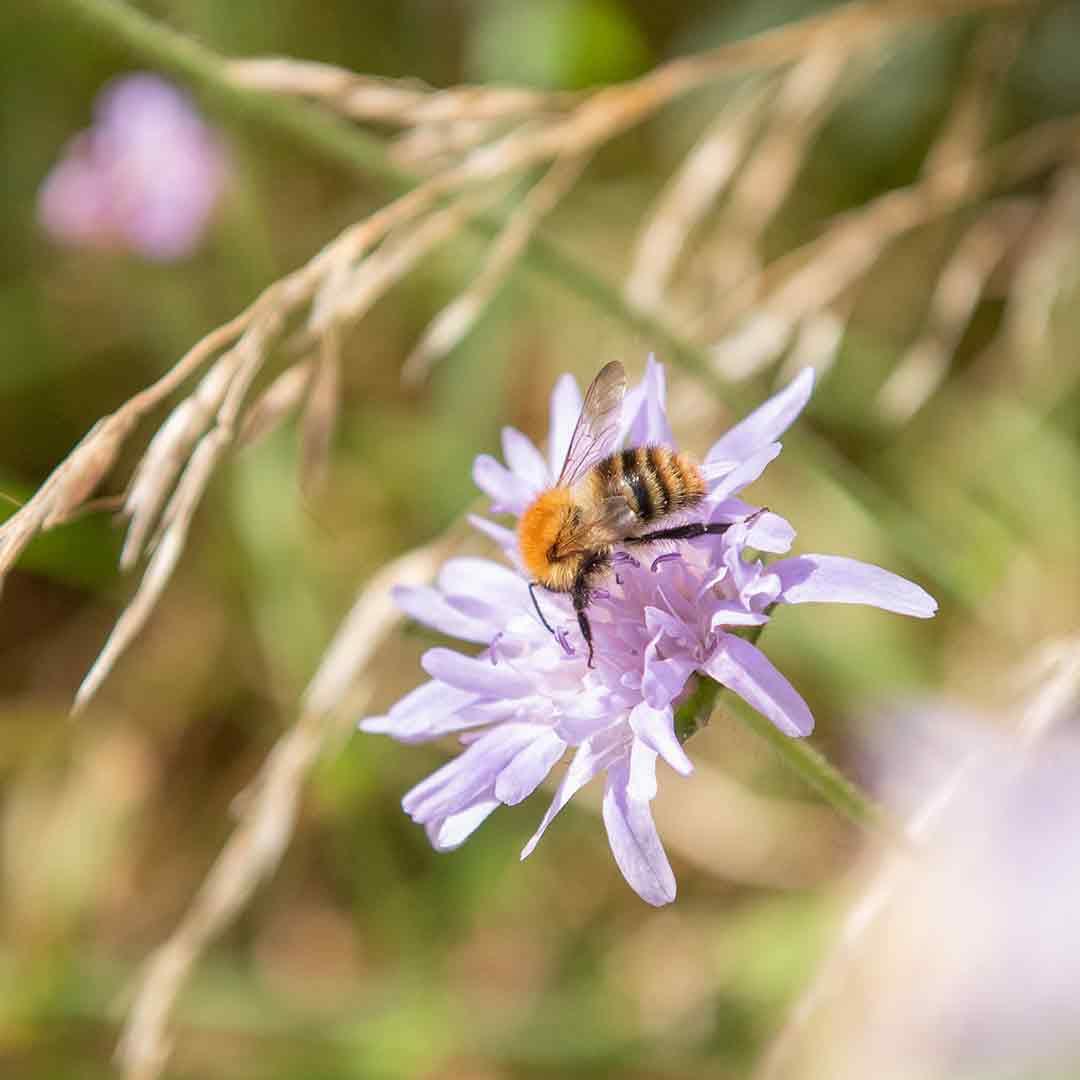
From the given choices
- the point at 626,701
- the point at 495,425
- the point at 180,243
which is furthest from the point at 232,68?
the point at 180,243

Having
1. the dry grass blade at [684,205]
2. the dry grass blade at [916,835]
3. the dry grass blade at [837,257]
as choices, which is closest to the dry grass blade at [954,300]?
the dry grass blade at [837,257]

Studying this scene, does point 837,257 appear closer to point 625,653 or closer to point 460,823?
point 625,653

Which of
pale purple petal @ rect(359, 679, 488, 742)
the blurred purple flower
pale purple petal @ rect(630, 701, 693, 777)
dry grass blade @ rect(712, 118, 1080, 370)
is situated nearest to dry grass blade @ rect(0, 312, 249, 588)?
pale purple petal @ rect(359, 679, 488, 742)

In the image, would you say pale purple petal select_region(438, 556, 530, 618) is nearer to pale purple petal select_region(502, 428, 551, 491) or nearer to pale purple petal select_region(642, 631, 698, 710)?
pale purple petal select_region(502, 428, 551, 491)

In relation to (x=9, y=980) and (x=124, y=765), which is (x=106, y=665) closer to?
(x=9, y=980)

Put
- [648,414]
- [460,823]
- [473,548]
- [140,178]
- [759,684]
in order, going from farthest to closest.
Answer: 1. [140,178]
2. [473,548]
3. [648,414]
4. [460,823]
5. [759,684]

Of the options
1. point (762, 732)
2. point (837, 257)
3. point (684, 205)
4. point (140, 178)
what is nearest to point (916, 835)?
point (762, 732)
